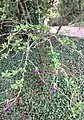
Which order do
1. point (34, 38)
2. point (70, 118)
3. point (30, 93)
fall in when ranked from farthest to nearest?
point (30, 93)
point (70, 118)
point (34, 38)

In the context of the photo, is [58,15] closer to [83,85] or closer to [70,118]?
[83,85]

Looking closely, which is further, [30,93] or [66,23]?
[66,23]

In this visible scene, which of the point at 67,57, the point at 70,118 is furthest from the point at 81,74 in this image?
the point at 70,118

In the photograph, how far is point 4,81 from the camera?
106 inches

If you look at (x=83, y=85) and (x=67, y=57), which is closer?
(x=83, y=85)

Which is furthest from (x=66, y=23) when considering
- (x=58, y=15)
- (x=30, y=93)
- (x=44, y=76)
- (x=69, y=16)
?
(x=30, y=93)

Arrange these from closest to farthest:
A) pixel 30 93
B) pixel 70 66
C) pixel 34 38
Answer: pixel 34 38, pixel 30 93, pixel 70 66

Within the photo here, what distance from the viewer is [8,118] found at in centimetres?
234

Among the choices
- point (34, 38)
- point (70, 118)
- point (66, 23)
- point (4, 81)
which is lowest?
point (70, 118)

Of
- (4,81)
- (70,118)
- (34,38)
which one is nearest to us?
(34,38)

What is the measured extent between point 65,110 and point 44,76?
423 mm

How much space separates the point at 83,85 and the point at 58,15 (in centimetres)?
86

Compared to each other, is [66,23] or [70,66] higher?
[66,23]

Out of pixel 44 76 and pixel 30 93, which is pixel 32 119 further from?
pixel 44 76
